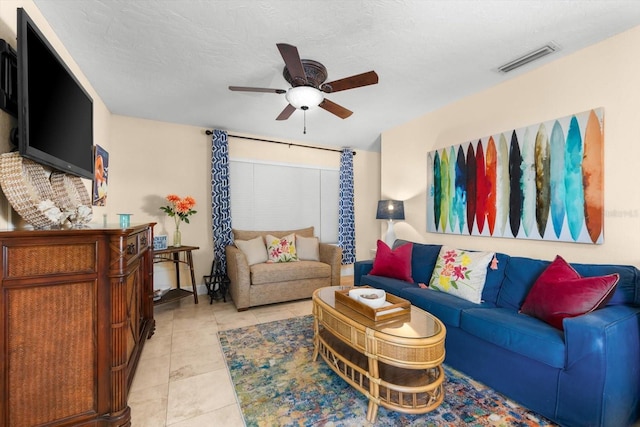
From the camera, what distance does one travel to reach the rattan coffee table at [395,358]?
144 centimetres

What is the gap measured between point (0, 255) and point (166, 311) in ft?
7.78

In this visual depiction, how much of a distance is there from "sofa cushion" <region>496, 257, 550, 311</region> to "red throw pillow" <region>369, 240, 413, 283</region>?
32.3 inches

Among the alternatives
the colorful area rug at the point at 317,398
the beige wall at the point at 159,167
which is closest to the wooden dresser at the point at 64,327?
the colorful area rug at the point at 317,398

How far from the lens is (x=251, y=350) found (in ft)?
7.57

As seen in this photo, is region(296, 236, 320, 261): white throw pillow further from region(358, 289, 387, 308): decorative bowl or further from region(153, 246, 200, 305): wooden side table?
region(358, 289, 387, 308): decorative bowl

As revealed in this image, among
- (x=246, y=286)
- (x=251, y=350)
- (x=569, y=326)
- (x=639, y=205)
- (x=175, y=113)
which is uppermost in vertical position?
(x=175, y=113)

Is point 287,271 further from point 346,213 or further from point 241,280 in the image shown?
point 346,213

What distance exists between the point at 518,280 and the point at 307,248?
101 inches

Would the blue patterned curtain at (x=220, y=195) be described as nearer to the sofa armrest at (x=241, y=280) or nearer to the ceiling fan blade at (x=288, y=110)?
the sofa armrest at (x=241, y=280)

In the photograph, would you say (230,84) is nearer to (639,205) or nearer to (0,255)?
(0,255)

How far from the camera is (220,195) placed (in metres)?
3.86

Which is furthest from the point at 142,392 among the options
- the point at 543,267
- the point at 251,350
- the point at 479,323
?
the point at 543,267

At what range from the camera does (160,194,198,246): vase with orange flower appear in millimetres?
3424

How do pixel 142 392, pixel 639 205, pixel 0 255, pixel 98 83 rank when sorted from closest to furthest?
1. pixel 0 255
2. pixel 142 392
3. pixel 639 205
4. pixel 98 83
